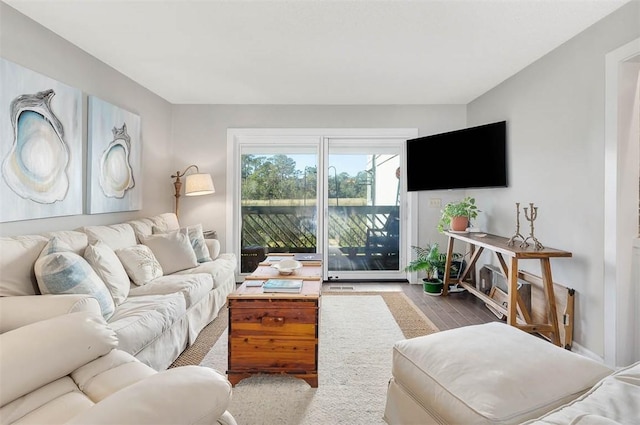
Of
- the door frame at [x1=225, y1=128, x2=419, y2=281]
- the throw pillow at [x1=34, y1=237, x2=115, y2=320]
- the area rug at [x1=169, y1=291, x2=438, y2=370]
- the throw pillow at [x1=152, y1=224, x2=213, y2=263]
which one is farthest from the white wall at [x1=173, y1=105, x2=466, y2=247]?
the throw pillow at [x1=34, y1=237, x2=115, y2=320]

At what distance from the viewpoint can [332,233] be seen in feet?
15.6

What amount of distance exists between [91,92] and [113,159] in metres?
0.62

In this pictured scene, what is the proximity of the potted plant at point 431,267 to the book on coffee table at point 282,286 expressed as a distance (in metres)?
2.31

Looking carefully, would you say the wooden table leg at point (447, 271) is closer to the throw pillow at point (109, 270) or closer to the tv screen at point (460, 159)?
the tv screen at point (460, 159)

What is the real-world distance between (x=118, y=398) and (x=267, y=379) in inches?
59.7

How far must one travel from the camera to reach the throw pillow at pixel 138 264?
2.67 m

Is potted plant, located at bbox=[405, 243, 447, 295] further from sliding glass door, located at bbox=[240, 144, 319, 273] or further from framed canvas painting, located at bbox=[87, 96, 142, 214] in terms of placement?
framed canvas painting, located at bbox=[87, 96, 142, 214]

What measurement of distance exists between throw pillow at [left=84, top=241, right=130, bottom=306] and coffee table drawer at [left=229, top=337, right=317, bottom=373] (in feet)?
3.01

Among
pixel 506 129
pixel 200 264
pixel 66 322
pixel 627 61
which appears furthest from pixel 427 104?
pixel 66 322

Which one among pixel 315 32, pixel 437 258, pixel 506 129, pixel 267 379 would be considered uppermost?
pixel 315 32

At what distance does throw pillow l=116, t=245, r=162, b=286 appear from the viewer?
8.76 feet

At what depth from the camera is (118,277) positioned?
7.79ft

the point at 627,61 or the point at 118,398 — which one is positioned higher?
the point at 627,61

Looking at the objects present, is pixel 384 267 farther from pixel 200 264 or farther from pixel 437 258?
pixel 200 264
